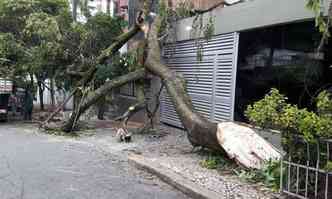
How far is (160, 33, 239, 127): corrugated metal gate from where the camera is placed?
1062cm

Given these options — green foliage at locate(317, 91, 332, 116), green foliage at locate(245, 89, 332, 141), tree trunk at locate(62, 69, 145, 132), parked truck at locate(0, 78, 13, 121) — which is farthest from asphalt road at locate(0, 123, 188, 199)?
parked truck at locate(0, 78, 13, 121)

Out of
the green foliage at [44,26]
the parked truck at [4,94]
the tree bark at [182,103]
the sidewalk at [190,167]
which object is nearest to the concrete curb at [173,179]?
the sidewalk at [190,167]

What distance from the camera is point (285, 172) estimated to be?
5.74m

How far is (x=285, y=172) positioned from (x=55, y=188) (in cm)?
353

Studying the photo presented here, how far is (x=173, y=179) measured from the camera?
6457 millimetres

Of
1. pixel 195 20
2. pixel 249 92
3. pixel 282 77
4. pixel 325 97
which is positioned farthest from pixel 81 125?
pixel 325 97

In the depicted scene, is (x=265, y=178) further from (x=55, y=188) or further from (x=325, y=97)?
(x=55, y=188)

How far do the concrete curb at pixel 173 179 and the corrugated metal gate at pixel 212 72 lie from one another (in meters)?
3.52

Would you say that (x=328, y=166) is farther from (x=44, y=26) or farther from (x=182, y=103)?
(x=44, y=26)

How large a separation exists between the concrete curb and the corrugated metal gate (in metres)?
3.52

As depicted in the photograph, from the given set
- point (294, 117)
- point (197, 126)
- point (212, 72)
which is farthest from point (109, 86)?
point (294, 117)

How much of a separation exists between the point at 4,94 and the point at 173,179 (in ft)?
35.6

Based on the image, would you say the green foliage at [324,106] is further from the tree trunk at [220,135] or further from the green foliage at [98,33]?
the green foliage at [98,33]

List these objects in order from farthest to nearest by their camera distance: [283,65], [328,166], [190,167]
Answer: [283,65] < [190,167] < [328,166]
